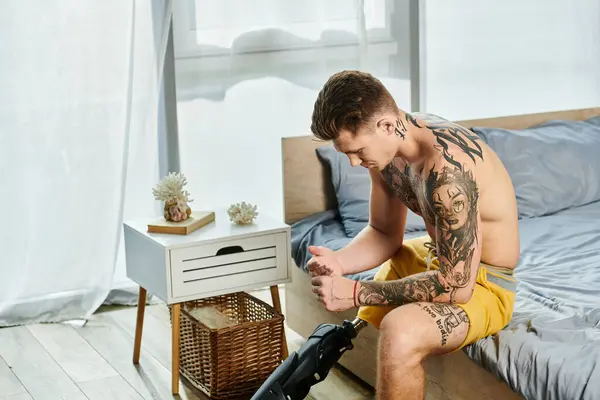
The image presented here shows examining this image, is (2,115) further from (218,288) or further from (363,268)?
(363,268)

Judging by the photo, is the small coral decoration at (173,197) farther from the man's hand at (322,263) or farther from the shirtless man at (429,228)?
the shirtless man at (429,228)

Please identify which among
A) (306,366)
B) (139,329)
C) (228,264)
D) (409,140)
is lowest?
(139,329)

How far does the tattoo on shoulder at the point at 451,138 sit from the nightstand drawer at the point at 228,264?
0.72 m

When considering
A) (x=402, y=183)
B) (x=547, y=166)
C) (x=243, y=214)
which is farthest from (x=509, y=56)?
(x=402, y=183)

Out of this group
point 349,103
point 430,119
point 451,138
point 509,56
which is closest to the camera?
point 349,103

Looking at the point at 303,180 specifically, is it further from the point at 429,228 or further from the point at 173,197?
the point at 429,228

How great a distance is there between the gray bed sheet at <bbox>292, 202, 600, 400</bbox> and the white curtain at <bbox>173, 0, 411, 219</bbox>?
602 millimetres

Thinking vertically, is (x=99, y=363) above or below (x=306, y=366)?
below

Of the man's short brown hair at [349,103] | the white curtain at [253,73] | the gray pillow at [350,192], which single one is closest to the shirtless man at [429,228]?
the man's short brown hair at [349,103]

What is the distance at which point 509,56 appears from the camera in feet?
12.6

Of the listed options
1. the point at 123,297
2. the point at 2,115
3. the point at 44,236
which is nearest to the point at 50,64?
the point at 2,115

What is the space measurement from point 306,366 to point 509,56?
222cm

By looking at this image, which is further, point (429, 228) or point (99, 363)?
point (99, 363)

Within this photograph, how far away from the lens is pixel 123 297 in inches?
135
